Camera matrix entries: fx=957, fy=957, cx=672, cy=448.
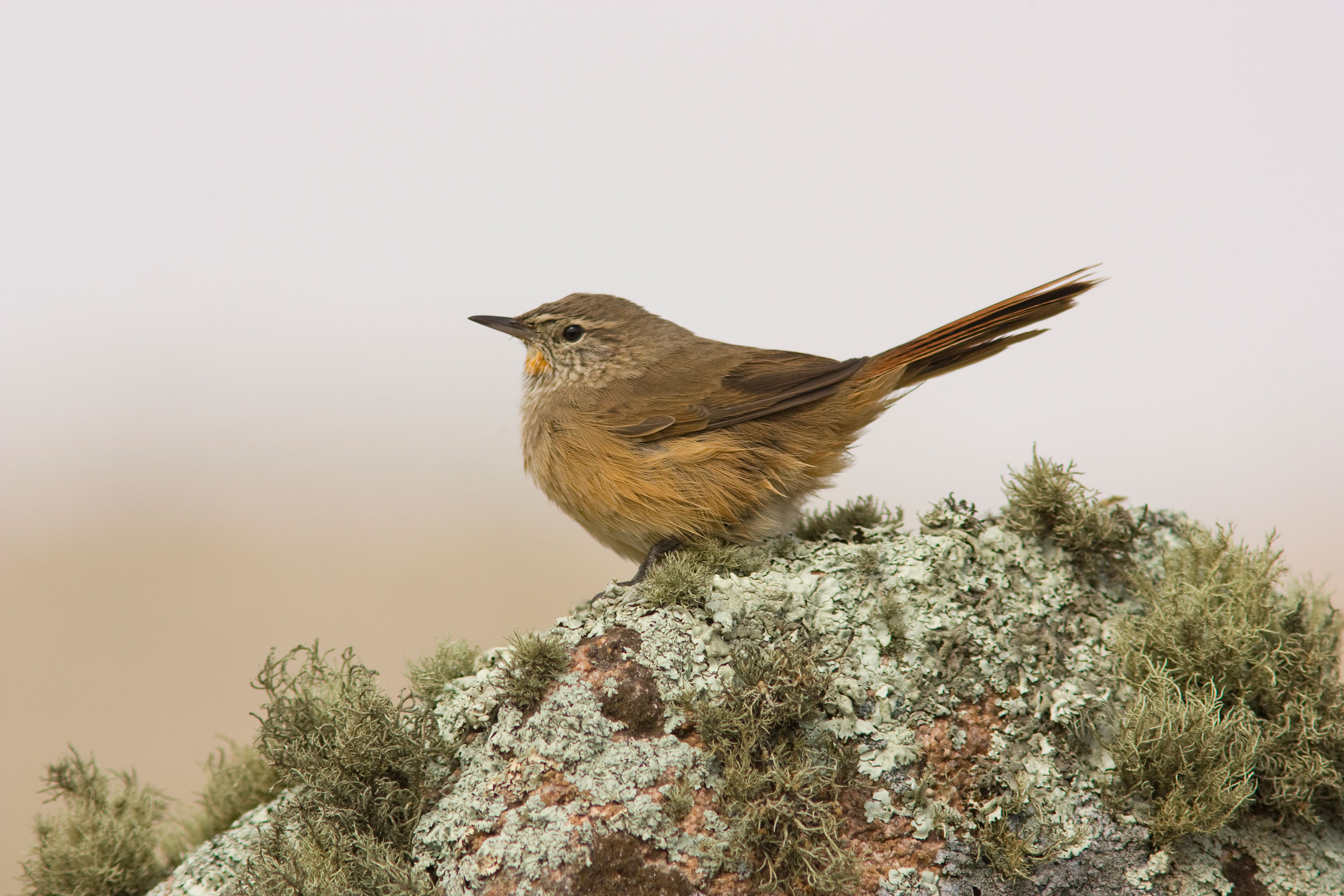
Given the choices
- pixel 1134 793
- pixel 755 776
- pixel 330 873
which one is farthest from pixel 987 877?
pixel 330 873

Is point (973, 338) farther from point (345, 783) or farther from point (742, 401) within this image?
point (345, 783)

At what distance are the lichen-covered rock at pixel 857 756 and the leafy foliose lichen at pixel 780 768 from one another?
0.07 ft

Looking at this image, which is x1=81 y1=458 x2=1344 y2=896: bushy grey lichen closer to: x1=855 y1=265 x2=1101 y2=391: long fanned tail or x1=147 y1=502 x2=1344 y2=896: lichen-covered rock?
x1=147 y1=502 x2=1344 y2=896: lichen-covered rock

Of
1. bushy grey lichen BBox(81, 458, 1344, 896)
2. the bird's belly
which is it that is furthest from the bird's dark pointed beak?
bushy grey lichen BBox(81, 458, 1344, 896)

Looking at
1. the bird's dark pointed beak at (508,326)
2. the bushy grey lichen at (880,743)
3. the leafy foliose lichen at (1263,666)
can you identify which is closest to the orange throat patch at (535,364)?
the bird's dark pointed beak at (508,326)

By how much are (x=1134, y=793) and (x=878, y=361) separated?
2.07m

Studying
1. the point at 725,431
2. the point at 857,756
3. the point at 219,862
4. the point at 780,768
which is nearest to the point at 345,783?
the point at 219,862

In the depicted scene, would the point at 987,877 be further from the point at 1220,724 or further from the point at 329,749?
the point at 329,749

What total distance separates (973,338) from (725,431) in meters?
1.19

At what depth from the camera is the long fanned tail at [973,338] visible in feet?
13.5

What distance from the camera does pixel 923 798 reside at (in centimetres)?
318

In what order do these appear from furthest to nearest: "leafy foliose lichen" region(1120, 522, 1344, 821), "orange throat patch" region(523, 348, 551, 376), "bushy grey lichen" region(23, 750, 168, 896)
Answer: "orange throat patch" region(523, 348, 551, 376) → "bushy grey lichen" region(23, 750, 168, 896) → "leafy foliose lichen" region(1120, 522, 1344, 821)

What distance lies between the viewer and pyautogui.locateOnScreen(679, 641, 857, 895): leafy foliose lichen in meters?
3.01

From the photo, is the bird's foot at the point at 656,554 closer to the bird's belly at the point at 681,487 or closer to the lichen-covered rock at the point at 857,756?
the bird's belly at the point at 681,487
